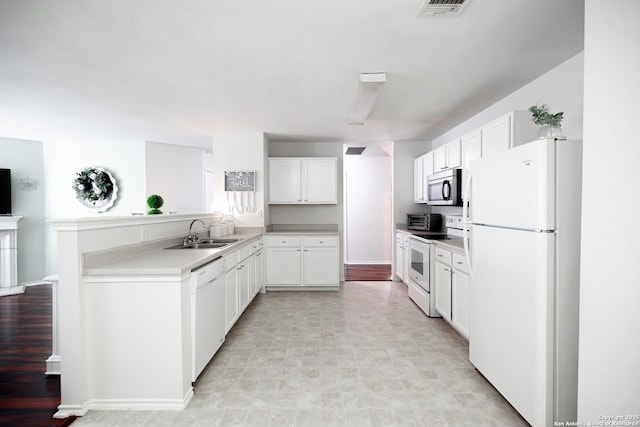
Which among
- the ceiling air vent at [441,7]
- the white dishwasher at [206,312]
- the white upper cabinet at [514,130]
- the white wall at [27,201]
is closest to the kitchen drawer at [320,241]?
the white dishwasher at [206,312]

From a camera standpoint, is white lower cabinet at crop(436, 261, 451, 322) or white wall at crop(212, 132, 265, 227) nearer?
white lower cabinet at crop(436, 261, 451, 322)

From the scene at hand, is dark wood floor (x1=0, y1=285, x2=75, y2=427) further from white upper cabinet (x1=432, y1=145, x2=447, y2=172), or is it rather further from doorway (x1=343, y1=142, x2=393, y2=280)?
doorway (x1=343, y1=142, x2=393, y2=280)

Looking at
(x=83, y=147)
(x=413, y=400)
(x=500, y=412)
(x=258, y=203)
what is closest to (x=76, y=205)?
(x=83, y=147)

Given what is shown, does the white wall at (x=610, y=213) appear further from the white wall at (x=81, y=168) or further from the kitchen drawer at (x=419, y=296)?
the white wall at (x=81, y=168)

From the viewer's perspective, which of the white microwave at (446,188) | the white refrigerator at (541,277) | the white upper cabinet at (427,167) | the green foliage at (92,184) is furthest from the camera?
the green foliage at (92,184)

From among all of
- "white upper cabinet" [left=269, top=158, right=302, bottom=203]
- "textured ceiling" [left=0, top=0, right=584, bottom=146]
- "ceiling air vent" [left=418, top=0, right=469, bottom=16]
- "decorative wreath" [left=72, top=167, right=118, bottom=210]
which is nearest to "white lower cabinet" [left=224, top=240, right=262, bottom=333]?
"white upper cabinet" [left=269, top=158, right=302, bottom=203]

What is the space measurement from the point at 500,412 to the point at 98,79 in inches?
160

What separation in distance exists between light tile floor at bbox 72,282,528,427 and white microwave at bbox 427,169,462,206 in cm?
143

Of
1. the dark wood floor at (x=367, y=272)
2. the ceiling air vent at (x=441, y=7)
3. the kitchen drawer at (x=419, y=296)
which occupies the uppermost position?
the ceiling air vent at (x=441, y=7)

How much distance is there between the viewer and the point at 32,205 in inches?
206

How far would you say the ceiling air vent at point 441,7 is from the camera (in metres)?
→ 1.73

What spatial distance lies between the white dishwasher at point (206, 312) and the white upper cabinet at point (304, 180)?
246 centimetres

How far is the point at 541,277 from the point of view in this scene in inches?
64.7

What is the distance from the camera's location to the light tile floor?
74.2 inches
